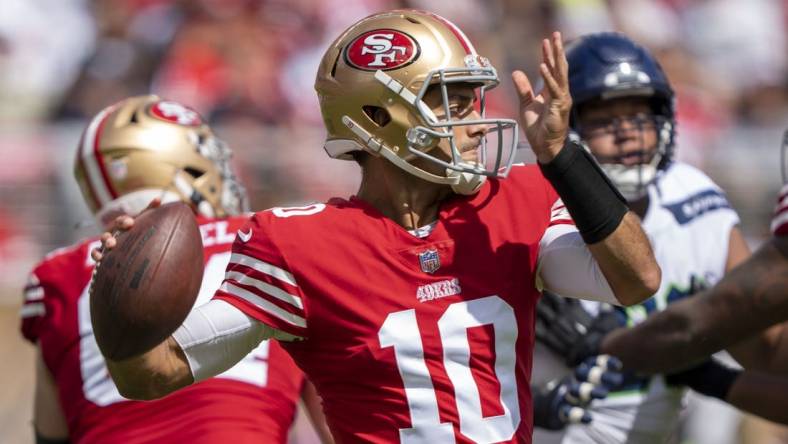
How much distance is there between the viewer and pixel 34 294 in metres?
4.08

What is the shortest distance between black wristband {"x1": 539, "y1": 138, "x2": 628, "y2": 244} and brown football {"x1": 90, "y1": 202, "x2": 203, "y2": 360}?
0.84 metres

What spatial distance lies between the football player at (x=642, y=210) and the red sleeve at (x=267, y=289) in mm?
1621

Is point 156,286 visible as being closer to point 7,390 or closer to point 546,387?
point 546,387

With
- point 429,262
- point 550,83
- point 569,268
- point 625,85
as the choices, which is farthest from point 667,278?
point 550,83

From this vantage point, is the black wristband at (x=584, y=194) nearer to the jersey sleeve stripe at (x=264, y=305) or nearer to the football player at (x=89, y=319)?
the jersey sleeve stripe at (x=264, y=305)

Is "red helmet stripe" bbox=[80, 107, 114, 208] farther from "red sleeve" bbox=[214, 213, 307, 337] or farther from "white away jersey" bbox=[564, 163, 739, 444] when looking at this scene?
"white away jersey" bbox=[564, 163, 739, 444]

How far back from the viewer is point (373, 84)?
3.14m

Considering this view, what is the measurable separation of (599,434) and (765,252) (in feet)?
4.40

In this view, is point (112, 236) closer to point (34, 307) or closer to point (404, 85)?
point (404, 85)

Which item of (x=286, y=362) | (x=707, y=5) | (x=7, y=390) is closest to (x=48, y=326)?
(x=286, y=362)

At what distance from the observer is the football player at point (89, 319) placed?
3760 millimetres

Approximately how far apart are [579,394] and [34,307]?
5.87ft

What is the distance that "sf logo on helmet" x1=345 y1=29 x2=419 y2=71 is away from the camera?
10.2ft

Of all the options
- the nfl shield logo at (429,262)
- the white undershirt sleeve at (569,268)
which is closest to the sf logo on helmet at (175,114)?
the nfl shield logo at (429,262)
